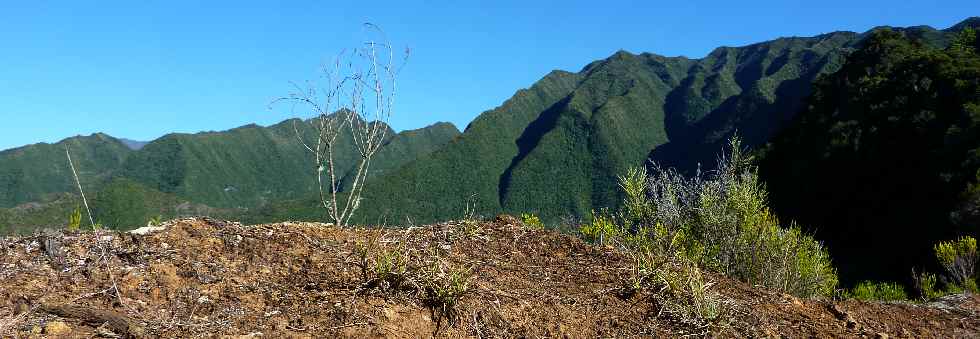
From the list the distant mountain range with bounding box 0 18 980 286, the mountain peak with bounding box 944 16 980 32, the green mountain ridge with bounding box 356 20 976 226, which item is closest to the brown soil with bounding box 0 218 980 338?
the distant mountain range with bounding box 0 18 980 286

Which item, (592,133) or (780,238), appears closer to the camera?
(780,238)

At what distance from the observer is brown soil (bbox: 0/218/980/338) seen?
3.49 metres

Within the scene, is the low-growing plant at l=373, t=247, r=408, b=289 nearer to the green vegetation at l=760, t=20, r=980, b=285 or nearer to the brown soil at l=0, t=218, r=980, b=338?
the brown soil at l=0, t=218, r=980, b=338

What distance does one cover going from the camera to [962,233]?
26.8 metres

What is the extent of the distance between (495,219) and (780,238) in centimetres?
368

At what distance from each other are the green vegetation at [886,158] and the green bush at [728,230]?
23.7m

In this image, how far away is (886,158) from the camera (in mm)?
42812

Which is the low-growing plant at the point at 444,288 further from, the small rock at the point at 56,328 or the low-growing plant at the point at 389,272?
the small rock at the point at 56,328

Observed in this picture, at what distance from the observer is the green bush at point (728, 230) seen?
7598mm

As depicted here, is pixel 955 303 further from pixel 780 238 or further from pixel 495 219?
pixel 495 219

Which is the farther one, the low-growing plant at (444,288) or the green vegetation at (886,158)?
the green vegetation at (886,158)

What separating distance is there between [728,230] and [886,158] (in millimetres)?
41617

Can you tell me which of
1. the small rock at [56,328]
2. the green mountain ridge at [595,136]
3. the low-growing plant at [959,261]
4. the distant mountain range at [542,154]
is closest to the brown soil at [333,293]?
the small rock at [56,328]

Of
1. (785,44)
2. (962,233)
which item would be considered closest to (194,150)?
(785,44)
